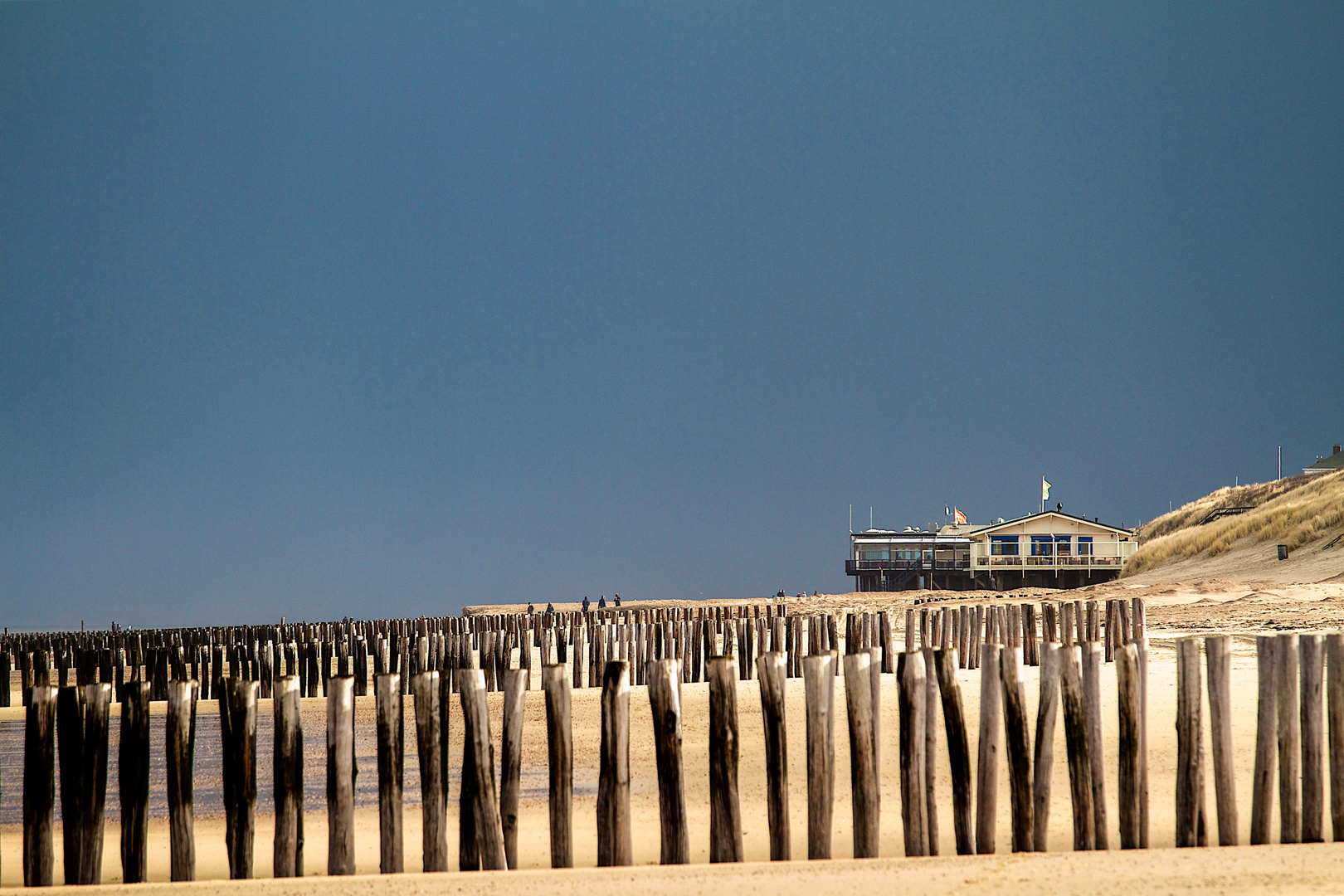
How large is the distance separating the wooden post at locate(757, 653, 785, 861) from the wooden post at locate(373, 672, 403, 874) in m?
2.17

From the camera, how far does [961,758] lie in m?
6.85

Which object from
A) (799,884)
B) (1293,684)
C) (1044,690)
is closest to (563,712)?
(799,884)

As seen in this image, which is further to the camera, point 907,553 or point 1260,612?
point 907,553

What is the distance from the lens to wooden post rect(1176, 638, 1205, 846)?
6852 mm

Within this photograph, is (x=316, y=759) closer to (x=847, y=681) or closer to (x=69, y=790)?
(x=69, y=790)

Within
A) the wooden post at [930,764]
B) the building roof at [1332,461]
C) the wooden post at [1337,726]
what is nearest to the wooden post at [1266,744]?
the wooden post at [1337,726]

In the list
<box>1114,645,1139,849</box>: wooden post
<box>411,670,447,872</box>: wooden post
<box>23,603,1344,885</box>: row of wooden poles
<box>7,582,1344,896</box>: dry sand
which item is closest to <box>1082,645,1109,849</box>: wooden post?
<box>23,603,1344,885</box>: row of wooden poles

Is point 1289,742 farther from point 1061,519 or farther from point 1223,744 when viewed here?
point 1061,519

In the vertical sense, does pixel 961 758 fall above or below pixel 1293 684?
below

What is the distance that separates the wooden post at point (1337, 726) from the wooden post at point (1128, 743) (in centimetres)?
127

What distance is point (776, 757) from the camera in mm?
6848

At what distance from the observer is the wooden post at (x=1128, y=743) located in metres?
6.84

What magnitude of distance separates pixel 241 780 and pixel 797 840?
408 centimetres

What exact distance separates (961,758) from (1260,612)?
994 inches
